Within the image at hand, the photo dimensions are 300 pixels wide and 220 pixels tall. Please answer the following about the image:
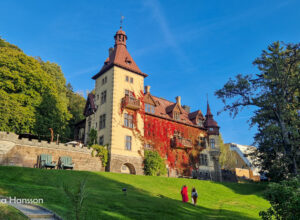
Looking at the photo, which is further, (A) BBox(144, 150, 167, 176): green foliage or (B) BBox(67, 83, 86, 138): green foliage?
(B) BBox(67, 83, 86, 138): green foliage

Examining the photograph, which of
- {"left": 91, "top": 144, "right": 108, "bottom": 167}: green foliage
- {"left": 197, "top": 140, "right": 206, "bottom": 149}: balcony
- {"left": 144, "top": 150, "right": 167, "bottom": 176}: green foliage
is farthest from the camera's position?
{"left": 197, "top": 140, "right": 206, "bottom": 149}: balcony

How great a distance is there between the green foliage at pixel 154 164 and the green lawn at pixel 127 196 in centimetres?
575

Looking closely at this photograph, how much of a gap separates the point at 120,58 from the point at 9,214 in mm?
33989

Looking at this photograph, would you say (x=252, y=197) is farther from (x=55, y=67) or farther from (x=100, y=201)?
(x=55, y=67)

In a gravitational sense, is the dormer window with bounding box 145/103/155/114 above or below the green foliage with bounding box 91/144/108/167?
above

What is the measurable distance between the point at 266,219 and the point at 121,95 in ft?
95.3

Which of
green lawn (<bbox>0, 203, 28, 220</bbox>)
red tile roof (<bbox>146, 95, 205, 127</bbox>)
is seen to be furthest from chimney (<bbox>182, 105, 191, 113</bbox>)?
green lawn (<bbox>0, 203, 28, 220</bbox>)

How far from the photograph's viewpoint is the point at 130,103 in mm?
39031

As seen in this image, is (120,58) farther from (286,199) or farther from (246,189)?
(286,199)

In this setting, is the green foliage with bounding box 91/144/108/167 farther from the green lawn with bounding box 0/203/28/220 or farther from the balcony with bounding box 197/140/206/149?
the green lawn with bounding box 0/203/28/220

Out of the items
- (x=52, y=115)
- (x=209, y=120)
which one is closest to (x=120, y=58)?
(x=52, y=115)

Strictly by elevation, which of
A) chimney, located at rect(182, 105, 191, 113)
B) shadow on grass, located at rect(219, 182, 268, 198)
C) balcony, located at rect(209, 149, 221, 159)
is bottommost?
shadow on grass, located at rect(219, 182, 268, 198)

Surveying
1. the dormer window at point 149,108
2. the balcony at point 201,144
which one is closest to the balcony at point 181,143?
the balcony at point 201,144

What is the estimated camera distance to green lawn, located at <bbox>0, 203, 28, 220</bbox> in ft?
33.1
